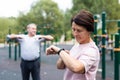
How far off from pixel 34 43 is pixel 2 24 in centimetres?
4915

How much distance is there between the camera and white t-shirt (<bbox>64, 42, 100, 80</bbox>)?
9.08 feet

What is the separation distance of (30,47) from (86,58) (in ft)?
14.6

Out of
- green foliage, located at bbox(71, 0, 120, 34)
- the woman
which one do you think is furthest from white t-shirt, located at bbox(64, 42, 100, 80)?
green foliage, located at bbox(71, 0, 120, 34)

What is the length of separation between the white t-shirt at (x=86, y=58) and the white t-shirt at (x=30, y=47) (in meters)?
4.21

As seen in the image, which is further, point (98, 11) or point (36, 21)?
point (36, 21)

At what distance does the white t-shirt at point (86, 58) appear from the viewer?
2768mm

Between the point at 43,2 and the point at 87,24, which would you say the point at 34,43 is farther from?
the point at 43,2

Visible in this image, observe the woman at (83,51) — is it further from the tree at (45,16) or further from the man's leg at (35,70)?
the tree at (45,16)

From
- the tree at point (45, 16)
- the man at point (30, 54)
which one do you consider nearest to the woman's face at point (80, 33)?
the man at point (30, 54)

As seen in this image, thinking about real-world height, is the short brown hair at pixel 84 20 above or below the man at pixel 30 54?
above

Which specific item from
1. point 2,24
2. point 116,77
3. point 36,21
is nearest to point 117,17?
point 36,21

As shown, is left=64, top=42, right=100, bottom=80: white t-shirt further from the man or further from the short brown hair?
the man

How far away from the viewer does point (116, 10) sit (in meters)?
36.4

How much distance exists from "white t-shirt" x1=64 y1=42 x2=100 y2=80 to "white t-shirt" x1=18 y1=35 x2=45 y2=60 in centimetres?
421
